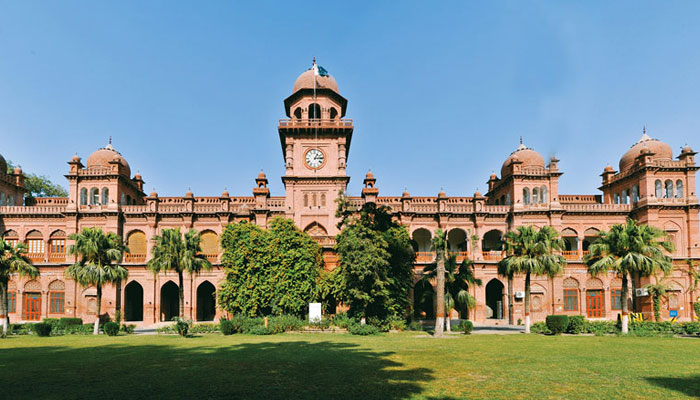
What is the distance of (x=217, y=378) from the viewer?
1573cm

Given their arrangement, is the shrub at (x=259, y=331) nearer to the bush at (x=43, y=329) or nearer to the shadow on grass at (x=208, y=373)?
the shadow on grass at (x=208, y=373)

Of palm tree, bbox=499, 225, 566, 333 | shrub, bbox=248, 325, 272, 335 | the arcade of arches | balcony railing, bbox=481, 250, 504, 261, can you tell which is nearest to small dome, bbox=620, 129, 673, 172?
the arcade of arches

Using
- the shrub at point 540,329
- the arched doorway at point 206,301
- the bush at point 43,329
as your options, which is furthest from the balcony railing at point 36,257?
the shrub at point 540,329

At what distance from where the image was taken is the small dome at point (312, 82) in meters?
46.9

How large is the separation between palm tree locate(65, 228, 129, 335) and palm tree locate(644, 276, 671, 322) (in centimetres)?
4190

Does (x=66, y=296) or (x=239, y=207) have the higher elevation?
(x=239, y=207)

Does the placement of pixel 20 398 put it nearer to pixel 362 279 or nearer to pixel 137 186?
pixel 362 279

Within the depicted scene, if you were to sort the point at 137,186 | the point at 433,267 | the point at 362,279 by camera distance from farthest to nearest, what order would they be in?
the point at 137,186, the point at 433,267, the point at 362,279

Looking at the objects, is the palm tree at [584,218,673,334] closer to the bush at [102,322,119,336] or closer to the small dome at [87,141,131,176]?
the bush at [102,322,119,336]

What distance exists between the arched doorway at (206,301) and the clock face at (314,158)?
51.5 ft

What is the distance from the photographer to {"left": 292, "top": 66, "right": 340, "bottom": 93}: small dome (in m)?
46.9

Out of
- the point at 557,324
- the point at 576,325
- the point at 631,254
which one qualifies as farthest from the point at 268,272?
the point at 631,254

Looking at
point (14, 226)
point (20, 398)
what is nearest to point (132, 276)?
point (14, 226)

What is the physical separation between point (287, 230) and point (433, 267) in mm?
11230
